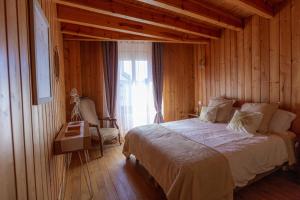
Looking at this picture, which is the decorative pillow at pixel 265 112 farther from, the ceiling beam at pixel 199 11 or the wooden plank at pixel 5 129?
the wooden plank at pixel 5 129

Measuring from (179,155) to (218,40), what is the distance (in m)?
3.12

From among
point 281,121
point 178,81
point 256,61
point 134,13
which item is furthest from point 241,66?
point 134,13

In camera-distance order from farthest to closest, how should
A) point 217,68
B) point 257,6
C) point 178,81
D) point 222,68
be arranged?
point 178,81
point 217,68
point 222,68
point 257,6

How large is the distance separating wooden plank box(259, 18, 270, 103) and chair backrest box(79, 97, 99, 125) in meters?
3.24

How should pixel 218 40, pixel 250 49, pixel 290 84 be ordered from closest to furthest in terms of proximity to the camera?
pixel 290 84 → pixel 250 49 → pixel 218 40

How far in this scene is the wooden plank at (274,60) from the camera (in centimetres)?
302

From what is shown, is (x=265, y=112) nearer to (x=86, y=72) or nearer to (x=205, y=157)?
(x=205, y=157)

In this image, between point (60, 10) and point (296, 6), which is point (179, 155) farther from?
point (296, 6)

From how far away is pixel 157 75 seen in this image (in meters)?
4.66

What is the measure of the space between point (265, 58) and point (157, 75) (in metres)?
2.30

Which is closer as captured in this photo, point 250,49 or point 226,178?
point 226,178

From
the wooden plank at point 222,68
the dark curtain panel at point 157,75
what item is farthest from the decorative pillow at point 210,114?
the dark curtain panel at point 157,75

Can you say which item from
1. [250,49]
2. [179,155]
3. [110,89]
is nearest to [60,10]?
[110,89]

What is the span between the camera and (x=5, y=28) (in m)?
0.75
